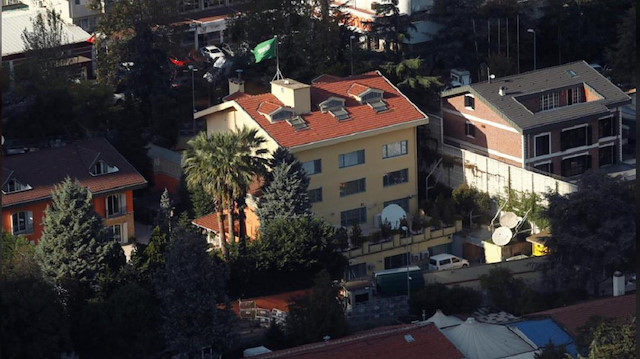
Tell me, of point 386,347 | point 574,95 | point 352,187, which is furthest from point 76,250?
point 574,95

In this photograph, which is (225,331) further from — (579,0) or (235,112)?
(579,0)

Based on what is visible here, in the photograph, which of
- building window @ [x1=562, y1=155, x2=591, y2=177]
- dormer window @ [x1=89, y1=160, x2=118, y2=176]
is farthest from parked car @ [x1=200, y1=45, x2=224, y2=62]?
building window @ [x1=562, y1=155, x2=591, y2=177]

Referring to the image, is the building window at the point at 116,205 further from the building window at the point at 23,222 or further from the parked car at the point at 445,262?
the parked car at the point at 445,262

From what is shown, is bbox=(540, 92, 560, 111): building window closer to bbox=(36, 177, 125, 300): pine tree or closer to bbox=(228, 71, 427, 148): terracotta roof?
bbox=(228, 71, 427, 148): terracotta roof

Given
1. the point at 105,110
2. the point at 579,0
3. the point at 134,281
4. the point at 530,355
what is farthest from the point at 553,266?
the point at 579,0

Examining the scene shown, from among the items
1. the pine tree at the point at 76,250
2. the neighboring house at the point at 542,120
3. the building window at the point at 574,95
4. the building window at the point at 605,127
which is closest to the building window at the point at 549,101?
the neighboring house at the point at 542,120

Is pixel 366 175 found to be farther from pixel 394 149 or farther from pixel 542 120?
pixel 542 120
